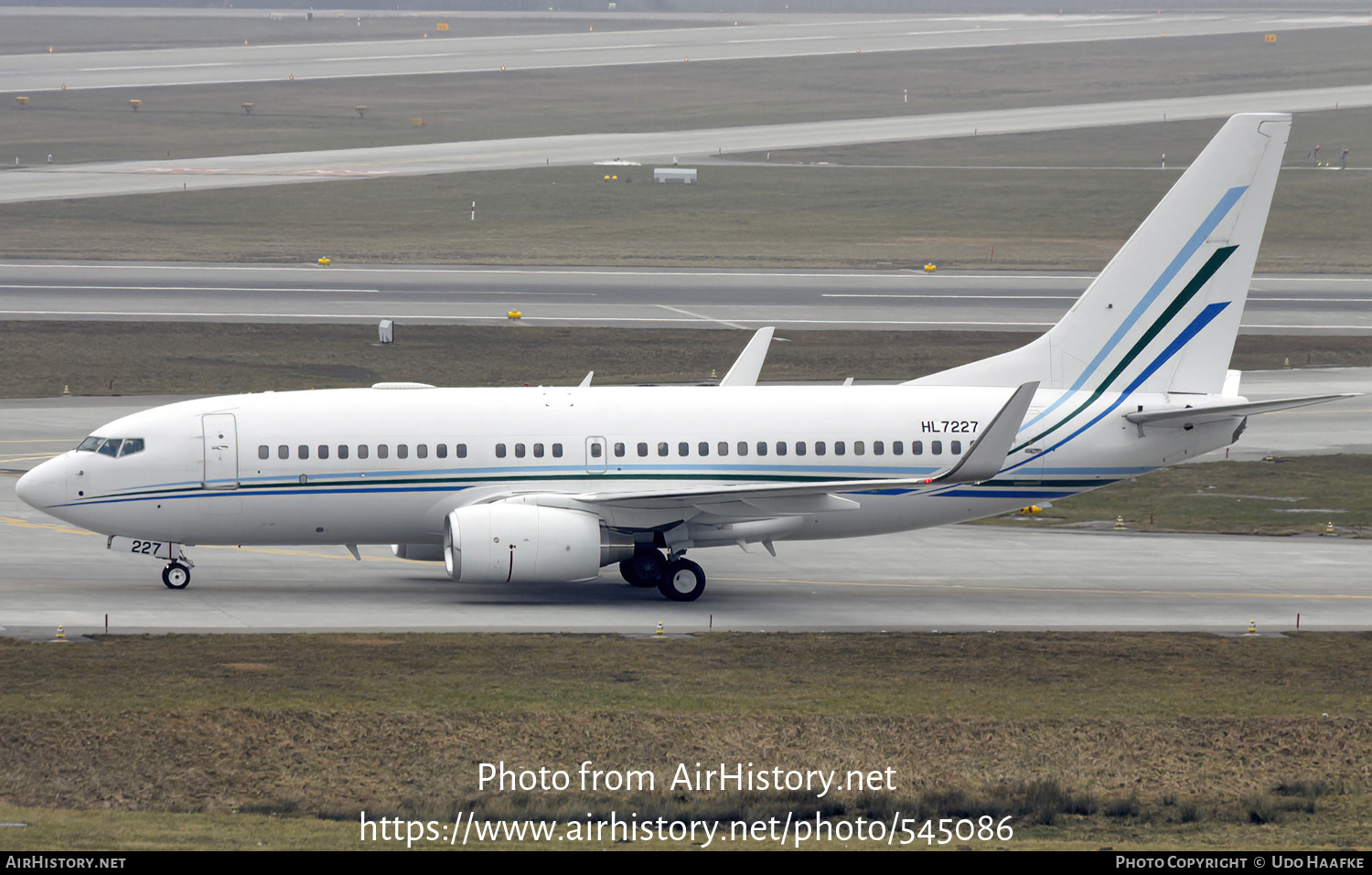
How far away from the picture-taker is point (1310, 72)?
161m

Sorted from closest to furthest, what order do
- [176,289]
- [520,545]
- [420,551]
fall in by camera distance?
[520,545], [420,551], [176,289]

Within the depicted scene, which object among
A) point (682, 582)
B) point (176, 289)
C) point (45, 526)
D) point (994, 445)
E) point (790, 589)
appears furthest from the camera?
point (176, 289)

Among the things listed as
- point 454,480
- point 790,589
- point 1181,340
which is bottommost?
point 790,589

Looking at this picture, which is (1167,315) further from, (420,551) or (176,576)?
(176,576)

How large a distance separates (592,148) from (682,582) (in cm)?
9237

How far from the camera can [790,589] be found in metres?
37.9

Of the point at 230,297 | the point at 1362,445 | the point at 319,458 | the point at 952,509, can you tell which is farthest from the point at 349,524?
the point at 230,297

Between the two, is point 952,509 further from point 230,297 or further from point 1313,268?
point 1313,268

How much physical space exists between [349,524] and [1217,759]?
65.0ft

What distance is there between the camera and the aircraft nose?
35562mm

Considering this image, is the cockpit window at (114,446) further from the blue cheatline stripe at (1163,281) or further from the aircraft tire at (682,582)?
the blue cheatline stripe at (1163,281)

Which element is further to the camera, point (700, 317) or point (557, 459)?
point (700, 317)

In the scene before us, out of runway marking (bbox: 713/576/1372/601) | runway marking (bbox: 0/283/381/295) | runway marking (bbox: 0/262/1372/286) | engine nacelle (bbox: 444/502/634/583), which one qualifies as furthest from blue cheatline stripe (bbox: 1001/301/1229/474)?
runway marking (bbox: 0/262/1372/286)

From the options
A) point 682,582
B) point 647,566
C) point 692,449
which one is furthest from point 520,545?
point 692,449
